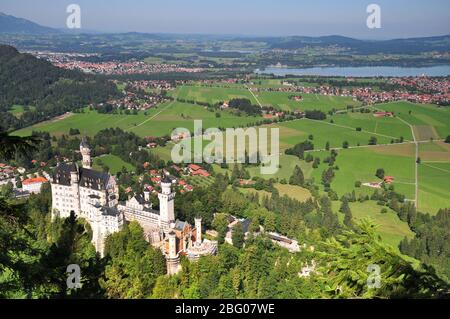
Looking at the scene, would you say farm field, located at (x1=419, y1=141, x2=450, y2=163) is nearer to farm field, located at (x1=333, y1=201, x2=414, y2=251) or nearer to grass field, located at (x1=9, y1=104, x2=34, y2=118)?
farm field, located at (x1=333, y1=201, x2=414, y2=251)

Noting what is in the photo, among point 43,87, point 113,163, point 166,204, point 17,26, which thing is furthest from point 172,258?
point 17,26

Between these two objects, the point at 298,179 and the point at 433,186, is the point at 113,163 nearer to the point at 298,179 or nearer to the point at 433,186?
the point at 298,179

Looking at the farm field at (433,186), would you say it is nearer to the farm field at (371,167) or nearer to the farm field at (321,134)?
the farm field at (371,167)

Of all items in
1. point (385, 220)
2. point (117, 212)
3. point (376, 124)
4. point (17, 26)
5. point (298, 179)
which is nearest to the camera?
point (117, 212)

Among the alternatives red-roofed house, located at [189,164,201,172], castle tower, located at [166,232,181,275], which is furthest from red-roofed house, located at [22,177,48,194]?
castle tower, located at [166,232,181,275]

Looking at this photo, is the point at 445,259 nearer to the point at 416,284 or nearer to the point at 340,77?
the point at 416,284
